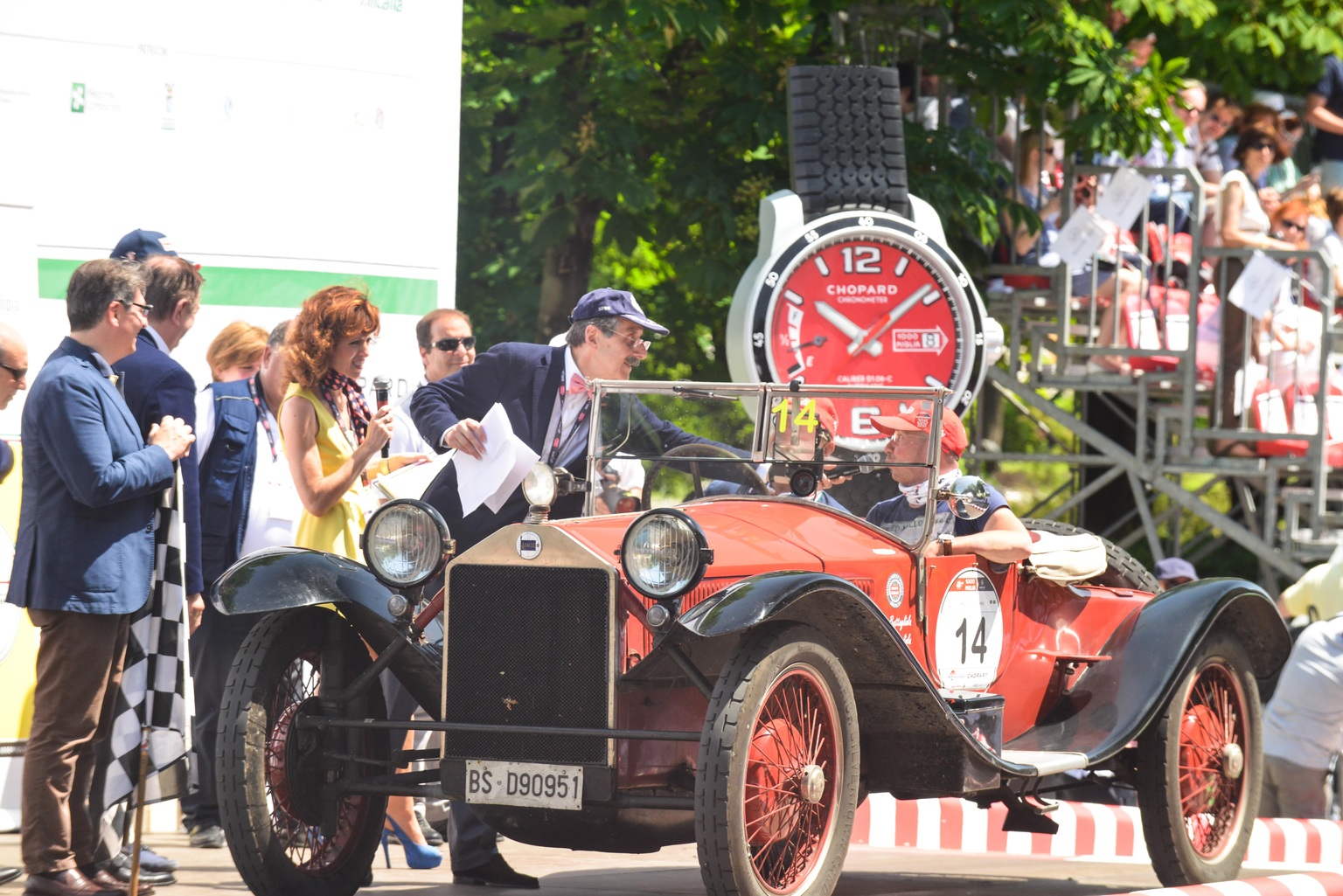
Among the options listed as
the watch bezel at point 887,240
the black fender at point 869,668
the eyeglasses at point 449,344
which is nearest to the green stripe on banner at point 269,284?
the eyeglasses at point 449,344

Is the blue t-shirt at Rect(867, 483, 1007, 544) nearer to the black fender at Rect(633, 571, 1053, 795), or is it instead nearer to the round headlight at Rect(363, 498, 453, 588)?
the black fender at Rect(633, 571, 1053, 795)

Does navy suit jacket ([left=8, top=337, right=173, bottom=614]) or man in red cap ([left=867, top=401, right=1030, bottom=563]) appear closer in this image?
navy suit jacket ([left=8, top=337, right=173, bottom=614])

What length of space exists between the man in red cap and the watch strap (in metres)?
3.52

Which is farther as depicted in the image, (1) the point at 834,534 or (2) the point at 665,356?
(2) the point at 665,356

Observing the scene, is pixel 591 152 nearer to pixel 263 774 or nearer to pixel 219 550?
pixel 219 550

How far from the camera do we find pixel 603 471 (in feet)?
18.8

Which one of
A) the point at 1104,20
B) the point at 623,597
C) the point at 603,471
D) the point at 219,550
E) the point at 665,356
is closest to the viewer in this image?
the point at 623,597

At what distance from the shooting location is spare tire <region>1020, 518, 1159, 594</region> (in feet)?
20.9

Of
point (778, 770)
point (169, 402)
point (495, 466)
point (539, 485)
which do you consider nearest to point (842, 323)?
point (495, 466)

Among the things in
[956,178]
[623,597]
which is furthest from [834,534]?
[956,178]

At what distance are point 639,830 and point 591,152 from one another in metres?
7.04

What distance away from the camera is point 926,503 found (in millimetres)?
5449

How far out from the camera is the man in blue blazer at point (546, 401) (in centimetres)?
575

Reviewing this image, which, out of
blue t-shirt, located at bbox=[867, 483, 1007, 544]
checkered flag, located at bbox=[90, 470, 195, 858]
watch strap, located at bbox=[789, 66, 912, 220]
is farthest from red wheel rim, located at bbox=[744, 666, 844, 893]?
watch strap, located at bbox=[789, 66, 912, 220]
